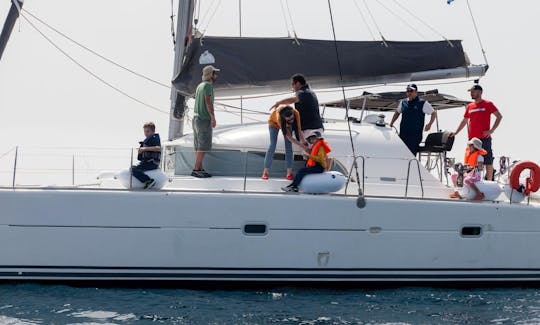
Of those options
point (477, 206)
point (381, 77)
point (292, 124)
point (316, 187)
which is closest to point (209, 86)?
point (292, 124)

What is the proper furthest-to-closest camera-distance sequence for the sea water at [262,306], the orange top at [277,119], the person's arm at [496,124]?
1. the person's arm at [496,124]
2. the orange top at [277,119]
3. the sea water at [262,306]

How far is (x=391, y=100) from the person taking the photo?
1102 centimetres

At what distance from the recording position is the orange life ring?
30.4ft

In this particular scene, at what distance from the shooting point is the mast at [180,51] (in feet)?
33.8

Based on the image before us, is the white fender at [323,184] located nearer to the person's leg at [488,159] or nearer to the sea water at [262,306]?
the sea water at [262,306]

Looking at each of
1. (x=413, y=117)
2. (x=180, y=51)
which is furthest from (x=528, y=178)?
(x=180, y=51)

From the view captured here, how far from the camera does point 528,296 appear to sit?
8.90 meters

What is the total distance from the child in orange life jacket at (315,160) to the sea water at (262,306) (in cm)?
126

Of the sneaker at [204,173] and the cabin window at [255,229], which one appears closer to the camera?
the cabin window at [255,229]

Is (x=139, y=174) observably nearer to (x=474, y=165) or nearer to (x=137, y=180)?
(x=137, y=180)

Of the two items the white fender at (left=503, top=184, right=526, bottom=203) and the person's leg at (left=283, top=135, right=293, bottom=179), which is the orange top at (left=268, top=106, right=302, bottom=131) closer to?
the person's leg at (left=283, top=135, right=293, bottom=179)

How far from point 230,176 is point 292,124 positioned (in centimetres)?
103

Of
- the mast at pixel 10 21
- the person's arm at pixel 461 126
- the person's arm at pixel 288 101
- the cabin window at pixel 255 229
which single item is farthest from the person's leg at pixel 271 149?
the mast at pixel 10 21

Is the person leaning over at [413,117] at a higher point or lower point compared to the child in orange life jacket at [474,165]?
higher
